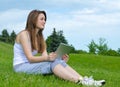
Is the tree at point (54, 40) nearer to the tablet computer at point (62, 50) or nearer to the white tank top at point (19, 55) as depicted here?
the white tank top at point (19, 55)

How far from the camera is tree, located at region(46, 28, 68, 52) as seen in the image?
93.6 m

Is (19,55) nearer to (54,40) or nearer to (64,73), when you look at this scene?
(64,73)

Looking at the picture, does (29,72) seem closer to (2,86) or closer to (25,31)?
(25,31)

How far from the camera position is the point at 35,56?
38.6 ft

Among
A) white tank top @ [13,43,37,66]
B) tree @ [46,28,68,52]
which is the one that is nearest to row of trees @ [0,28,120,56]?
tree @ [46,28,68,52]

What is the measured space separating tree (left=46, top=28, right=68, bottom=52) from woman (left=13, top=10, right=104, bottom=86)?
262 ft

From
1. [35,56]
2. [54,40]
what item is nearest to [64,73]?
[35,56]

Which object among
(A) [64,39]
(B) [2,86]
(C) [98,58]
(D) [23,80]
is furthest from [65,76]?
(A) [64,39]

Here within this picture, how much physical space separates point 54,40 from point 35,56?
273ft

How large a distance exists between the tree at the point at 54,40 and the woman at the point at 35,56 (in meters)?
79.9

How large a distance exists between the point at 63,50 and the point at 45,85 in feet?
7.39

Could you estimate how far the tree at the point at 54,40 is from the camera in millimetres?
93562

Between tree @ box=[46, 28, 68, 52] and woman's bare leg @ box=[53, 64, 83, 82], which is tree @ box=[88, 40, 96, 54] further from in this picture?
woman's bare leg @ box=[53, 64, 83, 82]

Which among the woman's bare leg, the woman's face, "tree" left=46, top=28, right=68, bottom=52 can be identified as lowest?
"tree" left=46, top=28, right=68, bottom=52
